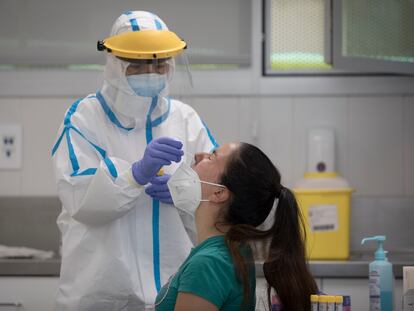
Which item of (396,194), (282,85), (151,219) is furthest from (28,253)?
(396,194)

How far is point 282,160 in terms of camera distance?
333 cm

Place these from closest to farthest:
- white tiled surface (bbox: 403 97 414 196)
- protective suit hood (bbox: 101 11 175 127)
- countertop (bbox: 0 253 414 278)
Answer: protective suit hood (bbox: 101 11 175 127)
countertop (bbox: 0 253 414 278)
white tiled surface (bbox: 403 97 414 196)

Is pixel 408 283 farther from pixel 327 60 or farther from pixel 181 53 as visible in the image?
pixel 327 60

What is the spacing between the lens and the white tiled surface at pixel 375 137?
331cm

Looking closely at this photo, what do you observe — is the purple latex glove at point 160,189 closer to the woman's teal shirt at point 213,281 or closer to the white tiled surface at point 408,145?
the woman's teal shirt at point 213,281

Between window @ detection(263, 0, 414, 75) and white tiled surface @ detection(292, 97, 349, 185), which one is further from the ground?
window @ detection(263, 0, 414, 75)

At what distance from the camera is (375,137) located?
3326 millimetres

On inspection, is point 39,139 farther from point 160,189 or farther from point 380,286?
point 380,286

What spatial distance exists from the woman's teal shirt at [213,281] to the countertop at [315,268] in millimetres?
1090

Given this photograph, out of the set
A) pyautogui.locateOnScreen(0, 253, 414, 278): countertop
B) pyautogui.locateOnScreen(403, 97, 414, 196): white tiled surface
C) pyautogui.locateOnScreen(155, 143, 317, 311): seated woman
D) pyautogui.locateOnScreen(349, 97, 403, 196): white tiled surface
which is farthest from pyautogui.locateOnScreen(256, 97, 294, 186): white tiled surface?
pyautogui.locateOnScreen(155, 143, 317, 311): seated woman

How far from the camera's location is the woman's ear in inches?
73.2

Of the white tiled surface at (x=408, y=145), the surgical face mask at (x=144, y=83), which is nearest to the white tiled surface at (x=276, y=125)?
the white tiled surface at (x=408, y=145)

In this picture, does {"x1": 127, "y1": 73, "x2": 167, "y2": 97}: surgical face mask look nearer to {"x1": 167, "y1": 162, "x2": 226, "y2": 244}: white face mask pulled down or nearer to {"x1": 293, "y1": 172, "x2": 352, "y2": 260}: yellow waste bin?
{"x1": 167, "y1": 162, "x2": 226, "y2": 244}: white face mask pulled down

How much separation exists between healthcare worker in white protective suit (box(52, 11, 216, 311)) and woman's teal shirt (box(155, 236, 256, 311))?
40 cm
